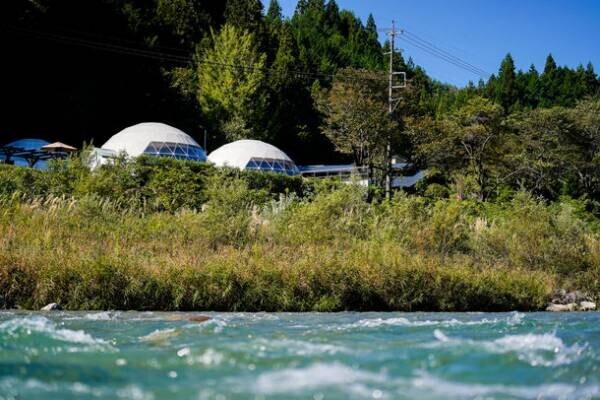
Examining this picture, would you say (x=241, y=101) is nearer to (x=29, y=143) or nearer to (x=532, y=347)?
(x=29, y=143)

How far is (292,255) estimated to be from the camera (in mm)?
12289

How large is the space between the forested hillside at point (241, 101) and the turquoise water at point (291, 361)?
105 feet

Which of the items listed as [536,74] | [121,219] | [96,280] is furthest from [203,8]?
[96,280]

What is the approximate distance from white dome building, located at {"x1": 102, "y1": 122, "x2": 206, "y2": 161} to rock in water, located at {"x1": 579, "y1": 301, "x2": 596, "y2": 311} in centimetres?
3000

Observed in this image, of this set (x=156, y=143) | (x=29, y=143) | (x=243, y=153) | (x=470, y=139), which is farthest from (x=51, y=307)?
(x=243, y=153)

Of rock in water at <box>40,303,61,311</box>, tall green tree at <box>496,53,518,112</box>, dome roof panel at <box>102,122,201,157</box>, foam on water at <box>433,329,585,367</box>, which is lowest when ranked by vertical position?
rock in water at <box>40,303,61,311</box>

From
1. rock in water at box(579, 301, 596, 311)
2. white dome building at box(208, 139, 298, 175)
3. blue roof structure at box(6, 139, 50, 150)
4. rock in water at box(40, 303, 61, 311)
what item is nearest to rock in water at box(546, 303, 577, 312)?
rock in water at box(579, 301, 596, 311)

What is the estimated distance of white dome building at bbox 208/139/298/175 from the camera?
4331cm

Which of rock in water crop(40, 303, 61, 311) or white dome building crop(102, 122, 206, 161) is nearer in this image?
rock in water crop(40, 303, 61, 311)

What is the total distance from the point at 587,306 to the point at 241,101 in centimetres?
4141

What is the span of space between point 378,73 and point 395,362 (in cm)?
3840

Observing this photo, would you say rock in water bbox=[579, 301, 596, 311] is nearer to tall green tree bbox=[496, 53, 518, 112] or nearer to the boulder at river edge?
the boulder at river edge

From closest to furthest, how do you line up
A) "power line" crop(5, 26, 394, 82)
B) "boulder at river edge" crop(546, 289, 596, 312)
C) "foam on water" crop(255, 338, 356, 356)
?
"foam on water" crop(255, 338, 356, 356) → "boulder at river edge" crop(546, 289, 596, 312) → "power line" crop(5, 26, 394, 82)

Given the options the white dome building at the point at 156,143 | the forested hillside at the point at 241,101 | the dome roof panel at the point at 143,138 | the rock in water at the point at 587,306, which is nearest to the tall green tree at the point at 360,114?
the forested hillside at the point at 241,101
